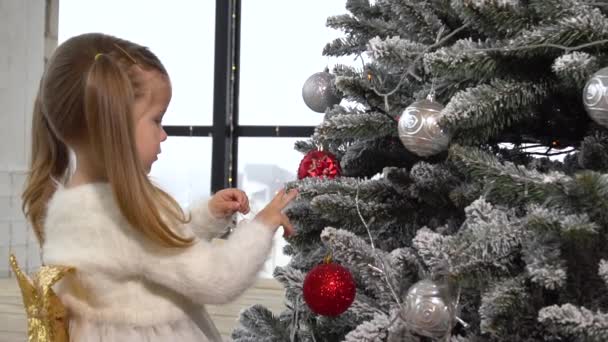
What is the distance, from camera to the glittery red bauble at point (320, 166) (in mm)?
1068

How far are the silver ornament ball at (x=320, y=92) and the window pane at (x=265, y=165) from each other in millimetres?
2468

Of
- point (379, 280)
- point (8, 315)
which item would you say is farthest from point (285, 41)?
point (379, 280)

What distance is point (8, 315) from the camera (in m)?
2.79

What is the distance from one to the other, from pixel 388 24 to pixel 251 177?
9.35 ft

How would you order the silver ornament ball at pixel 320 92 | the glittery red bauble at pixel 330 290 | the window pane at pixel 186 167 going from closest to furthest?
the glittery red bauble at pixel 330 290, the silver ornament ball at pixel 320 92, the window pane at pixel 186 167

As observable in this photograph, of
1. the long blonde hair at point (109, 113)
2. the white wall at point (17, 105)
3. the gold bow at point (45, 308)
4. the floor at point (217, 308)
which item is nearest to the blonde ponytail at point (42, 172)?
the long blonde hair at point (109, 113)

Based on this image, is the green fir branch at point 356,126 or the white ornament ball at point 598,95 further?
the green fir branch at point 356,126

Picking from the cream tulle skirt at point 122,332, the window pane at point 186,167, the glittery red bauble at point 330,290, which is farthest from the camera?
the window pane at point 186,167

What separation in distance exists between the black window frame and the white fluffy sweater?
9.31 ft

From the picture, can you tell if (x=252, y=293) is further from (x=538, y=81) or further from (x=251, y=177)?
(x=538, y=81)

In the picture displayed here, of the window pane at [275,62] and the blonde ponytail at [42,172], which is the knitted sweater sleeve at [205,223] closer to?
the blonde ponytail at [42,172]

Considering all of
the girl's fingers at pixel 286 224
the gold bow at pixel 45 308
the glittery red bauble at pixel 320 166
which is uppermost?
the glittery red bauble at pixel 320 166

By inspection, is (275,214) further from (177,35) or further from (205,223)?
(177,35)

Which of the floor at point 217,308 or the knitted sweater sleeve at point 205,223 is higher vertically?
the knitted sweater sleeve at point 205,223
